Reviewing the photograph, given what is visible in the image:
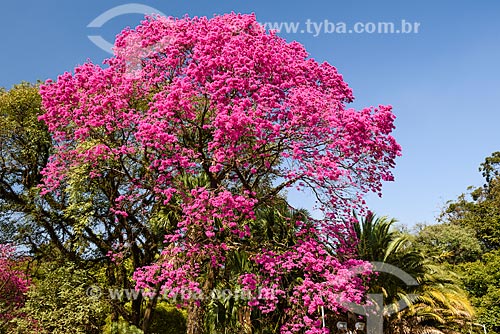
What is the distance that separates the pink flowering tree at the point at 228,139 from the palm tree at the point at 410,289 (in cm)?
499

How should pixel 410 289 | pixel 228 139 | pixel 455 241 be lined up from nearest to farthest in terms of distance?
1. pixel 228 139
2. pixel 410 289
3. pixel 455 241

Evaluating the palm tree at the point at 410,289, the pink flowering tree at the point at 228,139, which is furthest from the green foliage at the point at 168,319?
the palm tree at the point at 410,289

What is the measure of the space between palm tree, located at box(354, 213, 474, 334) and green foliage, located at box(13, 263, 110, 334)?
31.6 ft

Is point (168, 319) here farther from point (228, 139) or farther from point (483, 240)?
point (483, 240)

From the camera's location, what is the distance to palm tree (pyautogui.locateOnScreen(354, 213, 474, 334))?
56.0ft

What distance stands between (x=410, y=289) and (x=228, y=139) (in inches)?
429

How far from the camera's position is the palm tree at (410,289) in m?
17.1

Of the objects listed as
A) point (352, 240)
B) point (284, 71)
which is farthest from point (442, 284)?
point (284, 71)

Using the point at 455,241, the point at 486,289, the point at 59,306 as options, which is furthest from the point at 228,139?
the point at 455,241

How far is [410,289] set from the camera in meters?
18.1

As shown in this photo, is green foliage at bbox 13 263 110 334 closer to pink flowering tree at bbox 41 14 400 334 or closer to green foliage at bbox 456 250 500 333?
pink flowering tree at bbox 41 14 400 334

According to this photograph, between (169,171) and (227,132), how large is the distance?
8.24 ft

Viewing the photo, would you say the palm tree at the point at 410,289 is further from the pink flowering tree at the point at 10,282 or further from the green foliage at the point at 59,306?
the pink flowering tree at the point at 10,282

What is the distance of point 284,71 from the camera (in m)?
13.0
